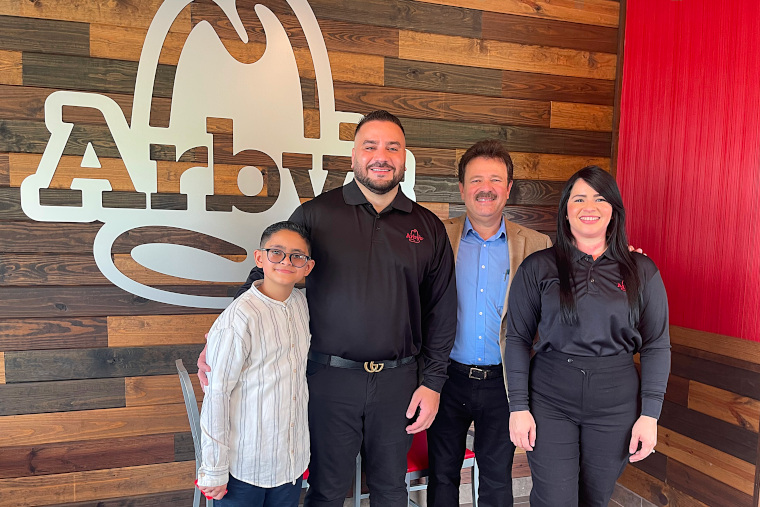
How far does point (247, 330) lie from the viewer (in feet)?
5.19

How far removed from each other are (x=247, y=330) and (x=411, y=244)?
66 cm

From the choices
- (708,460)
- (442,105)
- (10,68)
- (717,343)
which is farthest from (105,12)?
(708,460)

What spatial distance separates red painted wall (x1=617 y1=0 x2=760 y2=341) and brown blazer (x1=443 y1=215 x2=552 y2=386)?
2.78 feet

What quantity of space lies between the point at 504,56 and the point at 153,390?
2.43 m

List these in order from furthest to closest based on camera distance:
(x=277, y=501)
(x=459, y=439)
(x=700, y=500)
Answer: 1. (x=700, y=500)
2. (x=459, y=439)
3. (x=277, y=501)

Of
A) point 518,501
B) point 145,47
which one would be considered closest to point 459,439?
point 518,501

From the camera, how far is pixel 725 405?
2277 mm

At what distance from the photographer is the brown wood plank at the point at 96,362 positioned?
2.26m

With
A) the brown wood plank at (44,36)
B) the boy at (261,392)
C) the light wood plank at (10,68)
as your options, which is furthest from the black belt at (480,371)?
the light wood plank at (10,68)

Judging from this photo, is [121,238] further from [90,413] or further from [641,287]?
[641,287]

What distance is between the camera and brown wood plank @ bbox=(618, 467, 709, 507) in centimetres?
246

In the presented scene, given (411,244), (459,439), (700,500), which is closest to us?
(411,244)

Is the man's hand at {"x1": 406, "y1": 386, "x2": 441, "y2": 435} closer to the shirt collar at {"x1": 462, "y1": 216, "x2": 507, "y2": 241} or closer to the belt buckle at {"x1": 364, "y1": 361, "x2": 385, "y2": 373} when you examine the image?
the belt buckle at {"x1": 364, "y1": 361, "x2": 385, "y2": 373}

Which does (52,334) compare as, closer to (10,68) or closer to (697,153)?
(10,68)
